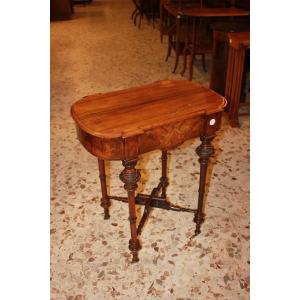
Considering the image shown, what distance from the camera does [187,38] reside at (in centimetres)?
367

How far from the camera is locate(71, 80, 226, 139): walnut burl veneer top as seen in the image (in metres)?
1.22

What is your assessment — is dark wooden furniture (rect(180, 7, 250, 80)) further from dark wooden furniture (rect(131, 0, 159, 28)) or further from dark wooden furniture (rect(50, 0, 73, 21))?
dark wooden furniture (rect(50, 0, 73, 21))

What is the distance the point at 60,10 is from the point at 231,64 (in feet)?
18.6

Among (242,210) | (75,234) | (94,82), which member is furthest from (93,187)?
→ (94,82)

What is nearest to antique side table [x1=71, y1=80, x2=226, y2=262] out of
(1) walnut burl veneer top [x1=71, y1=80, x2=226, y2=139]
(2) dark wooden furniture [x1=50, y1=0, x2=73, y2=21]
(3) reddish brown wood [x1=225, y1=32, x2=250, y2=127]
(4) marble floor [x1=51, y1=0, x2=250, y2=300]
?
(1) walnut burl veneer top [x1=71, y1=80, x2=226, y2=139]

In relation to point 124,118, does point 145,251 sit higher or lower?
lower

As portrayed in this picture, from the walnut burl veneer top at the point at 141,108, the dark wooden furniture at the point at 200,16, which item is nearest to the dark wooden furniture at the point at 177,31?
the dark wooden furniture at the point at 200,16

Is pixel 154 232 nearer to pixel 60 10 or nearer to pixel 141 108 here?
pixel 141 108

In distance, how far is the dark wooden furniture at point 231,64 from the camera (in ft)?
8.80

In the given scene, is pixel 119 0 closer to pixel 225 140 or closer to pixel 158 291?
pixel 225 140

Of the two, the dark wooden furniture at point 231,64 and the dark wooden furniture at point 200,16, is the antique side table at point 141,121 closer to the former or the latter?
the dark wooden furniture at point 231,64

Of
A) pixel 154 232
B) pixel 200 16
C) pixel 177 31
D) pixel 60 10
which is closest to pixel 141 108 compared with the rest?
pixel 154 232

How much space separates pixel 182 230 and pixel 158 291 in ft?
1.31

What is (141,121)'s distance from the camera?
1.26 m
